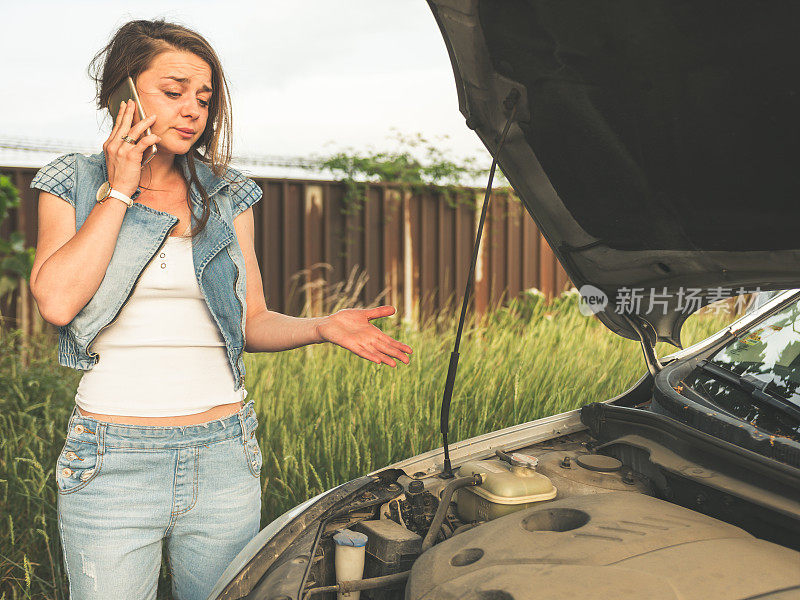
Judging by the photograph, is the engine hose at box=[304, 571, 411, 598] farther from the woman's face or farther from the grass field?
the grass field

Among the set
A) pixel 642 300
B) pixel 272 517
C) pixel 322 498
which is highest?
pixel 642 300

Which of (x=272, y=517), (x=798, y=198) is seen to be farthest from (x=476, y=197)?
(x=798, y=198)

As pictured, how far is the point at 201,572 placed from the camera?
173 cm

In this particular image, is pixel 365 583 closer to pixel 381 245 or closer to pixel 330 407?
pixel 330 407

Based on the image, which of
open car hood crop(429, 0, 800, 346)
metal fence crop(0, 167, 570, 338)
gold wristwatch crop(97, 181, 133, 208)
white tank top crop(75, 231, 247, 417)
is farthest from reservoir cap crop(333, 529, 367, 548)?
metal fence crop(0, 167, 570, 338)

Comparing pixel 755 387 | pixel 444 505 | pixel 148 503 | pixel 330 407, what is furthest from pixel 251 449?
pixel 330 407

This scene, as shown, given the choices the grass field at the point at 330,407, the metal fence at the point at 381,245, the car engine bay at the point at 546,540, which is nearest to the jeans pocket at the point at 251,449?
the car engine bay at the point at 546,540

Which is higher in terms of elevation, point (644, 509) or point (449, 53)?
point (449, 53)

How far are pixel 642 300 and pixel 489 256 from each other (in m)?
7.67

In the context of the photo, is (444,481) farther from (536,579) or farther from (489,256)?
(489,256)

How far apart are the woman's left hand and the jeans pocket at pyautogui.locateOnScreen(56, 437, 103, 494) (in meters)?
0.61

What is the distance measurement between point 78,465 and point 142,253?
20.6 inches

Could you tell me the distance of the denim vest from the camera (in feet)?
5.26

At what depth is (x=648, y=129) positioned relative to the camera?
158cm
